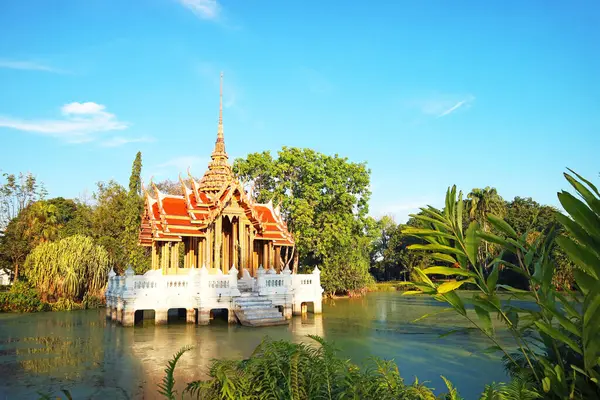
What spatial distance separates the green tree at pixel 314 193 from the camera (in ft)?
81.5

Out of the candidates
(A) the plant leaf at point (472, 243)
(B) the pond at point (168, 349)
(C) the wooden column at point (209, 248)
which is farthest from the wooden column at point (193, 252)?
(A) the plant leaf at point (472, 243)

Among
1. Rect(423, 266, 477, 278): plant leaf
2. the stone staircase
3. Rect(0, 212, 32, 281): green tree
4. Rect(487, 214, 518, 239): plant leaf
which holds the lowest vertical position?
the stone staircase

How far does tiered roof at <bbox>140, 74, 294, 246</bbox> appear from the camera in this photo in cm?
1677

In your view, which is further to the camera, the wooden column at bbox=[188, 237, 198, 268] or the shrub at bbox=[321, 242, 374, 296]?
the shrub at bbox=[321, 242, 374, 296]

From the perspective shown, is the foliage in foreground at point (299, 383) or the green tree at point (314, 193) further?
the green tree at point (314, 193)

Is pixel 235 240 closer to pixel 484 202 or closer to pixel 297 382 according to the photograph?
pixel 297 382

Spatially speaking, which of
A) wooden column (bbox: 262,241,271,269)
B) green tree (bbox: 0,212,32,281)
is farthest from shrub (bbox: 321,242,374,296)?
green tree (bbox: 0,212,32,281)

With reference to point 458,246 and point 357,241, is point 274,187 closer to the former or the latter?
point 357,241

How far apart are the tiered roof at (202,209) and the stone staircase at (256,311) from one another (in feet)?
10.7

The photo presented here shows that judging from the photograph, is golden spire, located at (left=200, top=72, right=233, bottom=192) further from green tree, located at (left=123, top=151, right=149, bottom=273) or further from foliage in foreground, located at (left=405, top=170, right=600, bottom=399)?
foliage in foreground, located at (left=405, top=170, right=600, bottom=399)

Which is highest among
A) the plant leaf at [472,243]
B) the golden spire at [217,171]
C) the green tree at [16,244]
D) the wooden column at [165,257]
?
the golden spire at [217,171]

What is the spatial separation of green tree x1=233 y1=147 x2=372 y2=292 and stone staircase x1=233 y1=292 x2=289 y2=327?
362 inches

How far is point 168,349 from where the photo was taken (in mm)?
10398

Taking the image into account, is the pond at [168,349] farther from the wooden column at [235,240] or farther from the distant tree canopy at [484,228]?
the distant tree canopy at [484,228]
